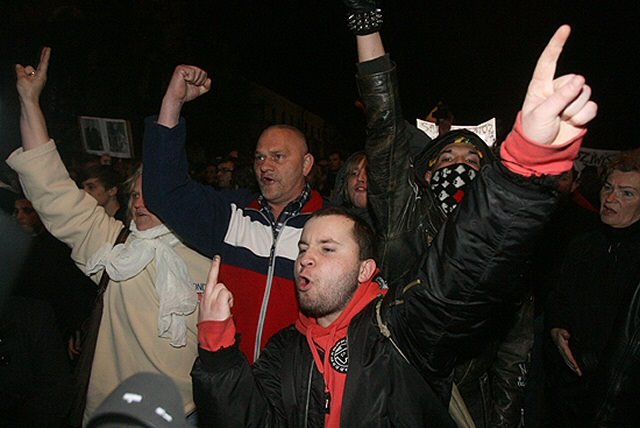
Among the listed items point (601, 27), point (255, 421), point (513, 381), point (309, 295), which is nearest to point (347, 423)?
point (255, 421)

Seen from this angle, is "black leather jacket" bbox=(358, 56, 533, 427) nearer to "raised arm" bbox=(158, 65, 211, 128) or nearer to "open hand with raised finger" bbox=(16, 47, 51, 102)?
"raised arm" bbox=(158, 65, 211, 128)

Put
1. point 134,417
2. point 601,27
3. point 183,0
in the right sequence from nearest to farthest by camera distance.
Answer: point 134,417, point 601,27, point 183,0

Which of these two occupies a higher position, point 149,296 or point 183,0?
point 183,0

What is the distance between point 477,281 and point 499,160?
1.17ft

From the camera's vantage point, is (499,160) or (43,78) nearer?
(499,160)

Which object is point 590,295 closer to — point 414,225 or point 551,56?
point 414,225

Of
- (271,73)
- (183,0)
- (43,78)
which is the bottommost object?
(271,73)

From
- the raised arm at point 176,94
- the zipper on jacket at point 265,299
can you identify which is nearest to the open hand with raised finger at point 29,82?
the raised arm at point 176,94

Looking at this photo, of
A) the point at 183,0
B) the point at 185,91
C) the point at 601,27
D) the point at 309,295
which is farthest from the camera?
the point at 183,0

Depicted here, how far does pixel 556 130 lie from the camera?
139 cm

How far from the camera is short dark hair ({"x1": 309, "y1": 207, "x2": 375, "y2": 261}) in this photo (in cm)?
233

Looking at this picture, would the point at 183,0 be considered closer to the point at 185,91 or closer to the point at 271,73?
the point at 185,91

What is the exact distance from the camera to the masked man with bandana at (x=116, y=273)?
2785 mm

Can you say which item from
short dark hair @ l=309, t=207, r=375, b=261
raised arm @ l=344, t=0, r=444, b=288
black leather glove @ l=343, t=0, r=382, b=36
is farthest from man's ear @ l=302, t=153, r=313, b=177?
black leather glove @ l=343, t=0, r=382, b=36
